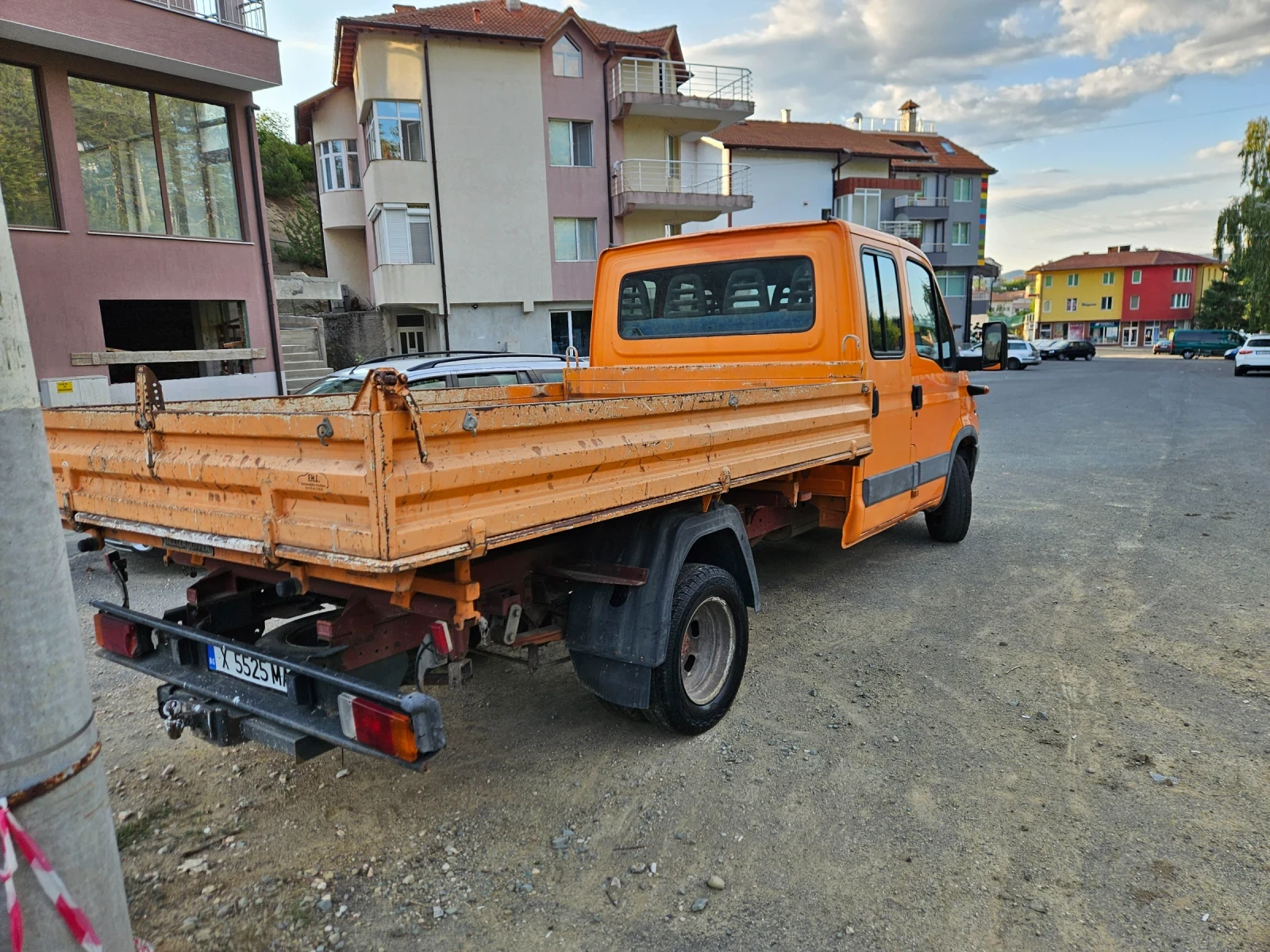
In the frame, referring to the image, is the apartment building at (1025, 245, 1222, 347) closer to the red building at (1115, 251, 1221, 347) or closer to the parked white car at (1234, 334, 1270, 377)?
the red building at (1115, 251, 1221, 347)

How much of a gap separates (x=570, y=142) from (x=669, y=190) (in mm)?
3690

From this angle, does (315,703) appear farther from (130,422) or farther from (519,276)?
(519,276)

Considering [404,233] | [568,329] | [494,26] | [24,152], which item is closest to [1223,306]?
[568,329]

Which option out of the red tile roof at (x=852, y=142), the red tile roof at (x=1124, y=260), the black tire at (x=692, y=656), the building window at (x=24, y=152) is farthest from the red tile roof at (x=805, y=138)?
the red tile roof at (x=1124, y=260)

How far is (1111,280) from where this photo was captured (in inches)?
2901

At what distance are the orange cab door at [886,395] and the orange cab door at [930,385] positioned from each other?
18cm

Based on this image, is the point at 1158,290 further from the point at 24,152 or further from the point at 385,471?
the point at 385,471

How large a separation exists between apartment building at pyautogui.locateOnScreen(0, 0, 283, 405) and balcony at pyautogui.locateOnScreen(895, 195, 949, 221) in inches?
1450

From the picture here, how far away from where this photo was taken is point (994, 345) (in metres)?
6.39

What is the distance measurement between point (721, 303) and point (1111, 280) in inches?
3280

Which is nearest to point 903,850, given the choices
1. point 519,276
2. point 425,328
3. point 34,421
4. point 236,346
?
point 34,421

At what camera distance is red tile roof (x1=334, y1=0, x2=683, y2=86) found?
2158 centimetres

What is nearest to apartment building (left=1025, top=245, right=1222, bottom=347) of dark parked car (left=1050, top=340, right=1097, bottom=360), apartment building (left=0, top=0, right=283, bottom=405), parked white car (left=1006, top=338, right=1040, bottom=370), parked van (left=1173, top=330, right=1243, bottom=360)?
parked van (left=1173, top=330, right=1243, bottom=360)

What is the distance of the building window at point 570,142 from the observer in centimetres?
2391
